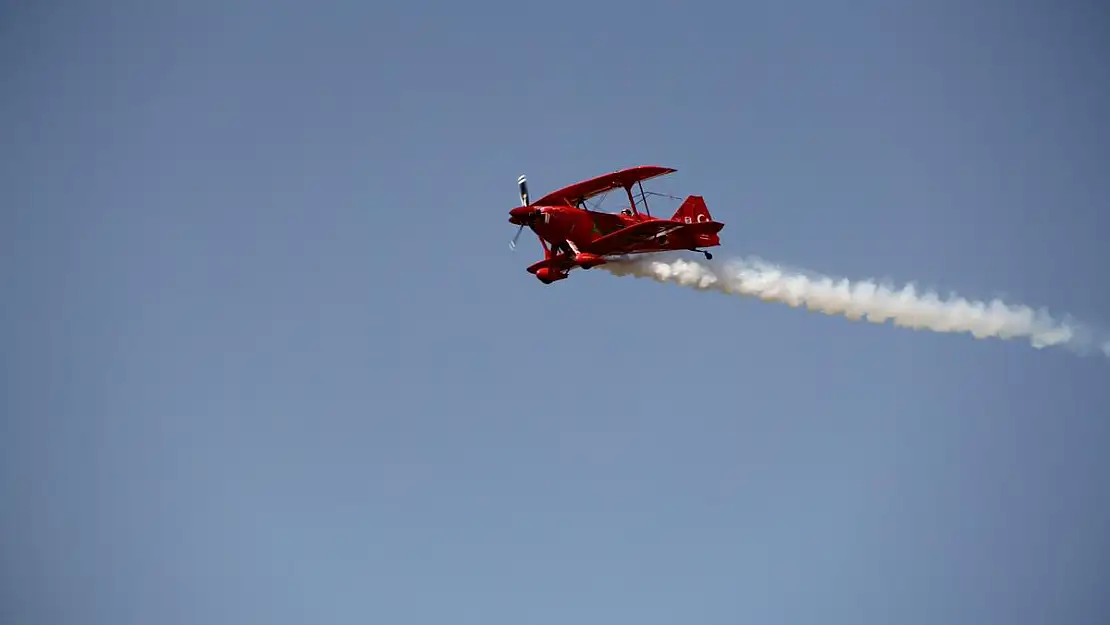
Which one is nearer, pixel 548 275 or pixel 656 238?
pixel 548 275

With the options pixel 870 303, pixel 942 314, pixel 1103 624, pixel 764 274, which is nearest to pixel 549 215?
pixel 764 274

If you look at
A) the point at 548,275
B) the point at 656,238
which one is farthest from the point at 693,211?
the point at 548,275

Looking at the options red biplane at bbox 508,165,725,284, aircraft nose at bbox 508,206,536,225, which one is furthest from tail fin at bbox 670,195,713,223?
aircraft nose at bbox 508,206,536,225

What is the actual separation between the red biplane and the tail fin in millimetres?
1140

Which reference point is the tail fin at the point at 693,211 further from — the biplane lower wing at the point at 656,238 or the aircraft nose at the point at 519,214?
the aircraft nose at the point at 519,214

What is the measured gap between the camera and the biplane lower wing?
37.1 metres

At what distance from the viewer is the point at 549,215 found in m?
36.8

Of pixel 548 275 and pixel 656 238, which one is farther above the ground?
pixel 656 238

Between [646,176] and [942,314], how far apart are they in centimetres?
1392

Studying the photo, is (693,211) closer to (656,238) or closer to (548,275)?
(656,238)

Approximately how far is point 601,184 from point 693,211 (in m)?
3.99

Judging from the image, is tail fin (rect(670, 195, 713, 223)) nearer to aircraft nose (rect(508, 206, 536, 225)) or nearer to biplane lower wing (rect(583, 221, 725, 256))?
biplane lower wing (rect(583, 221, 725, 256))

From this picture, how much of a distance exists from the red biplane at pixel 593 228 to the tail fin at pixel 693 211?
1140 millimetres

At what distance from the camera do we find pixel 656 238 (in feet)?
126
